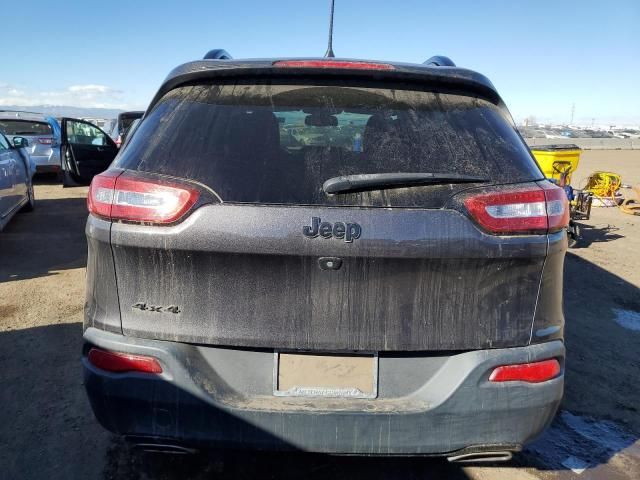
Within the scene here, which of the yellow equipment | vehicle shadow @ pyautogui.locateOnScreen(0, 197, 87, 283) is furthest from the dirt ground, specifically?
the yellow equipment

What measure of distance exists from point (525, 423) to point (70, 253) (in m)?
6.30

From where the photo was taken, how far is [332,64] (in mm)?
2184

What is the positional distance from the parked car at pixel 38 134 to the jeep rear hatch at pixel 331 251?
1231cm

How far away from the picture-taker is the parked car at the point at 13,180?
22.3 feet

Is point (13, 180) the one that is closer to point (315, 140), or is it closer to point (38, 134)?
point (38, 134)

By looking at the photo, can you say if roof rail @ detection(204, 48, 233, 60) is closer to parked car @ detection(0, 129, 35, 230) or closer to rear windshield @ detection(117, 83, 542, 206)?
rear windshield @ detection(117, 83, 542, 206)

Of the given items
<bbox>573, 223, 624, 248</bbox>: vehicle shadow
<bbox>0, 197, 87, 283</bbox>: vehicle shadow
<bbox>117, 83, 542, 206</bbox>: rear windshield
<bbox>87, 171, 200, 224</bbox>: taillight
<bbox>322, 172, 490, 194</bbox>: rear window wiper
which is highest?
<bbox>117, 83, 542, 206</bbox>: rear windshield

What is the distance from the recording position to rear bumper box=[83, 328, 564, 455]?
→ 192cm

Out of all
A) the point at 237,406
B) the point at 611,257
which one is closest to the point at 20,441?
the point at 237,406

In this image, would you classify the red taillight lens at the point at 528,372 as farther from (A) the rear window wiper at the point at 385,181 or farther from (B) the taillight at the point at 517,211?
(A) the rear window wiper at the point at 385,181

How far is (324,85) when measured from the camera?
2189mm

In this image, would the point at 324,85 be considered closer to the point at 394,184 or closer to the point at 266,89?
the point at 266,89

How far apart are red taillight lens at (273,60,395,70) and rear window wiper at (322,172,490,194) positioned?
531 mm

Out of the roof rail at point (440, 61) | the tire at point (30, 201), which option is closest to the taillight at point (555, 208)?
the roof rail at point (440, 61)
